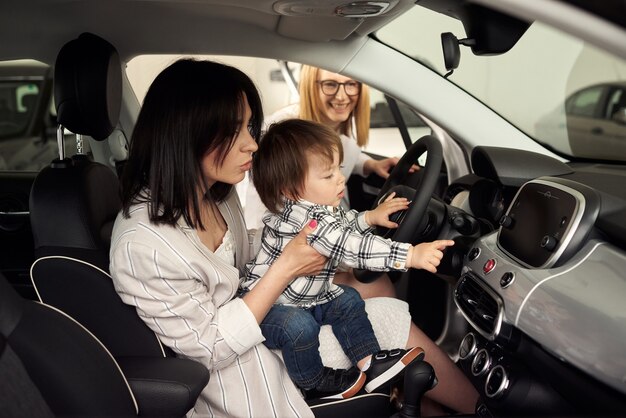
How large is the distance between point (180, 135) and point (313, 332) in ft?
1.82

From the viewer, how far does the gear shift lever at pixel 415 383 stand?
160 centimetres

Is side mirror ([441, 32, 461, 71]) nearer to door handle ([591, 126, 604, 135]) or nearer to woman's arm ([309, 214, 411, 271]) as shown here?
woman's arm ([309, 214, 411, 271])

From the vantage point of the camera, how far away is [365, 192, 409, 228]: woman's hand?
69.9 inches

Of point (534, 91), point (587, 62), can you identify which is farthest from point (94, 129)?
point (534, 91)

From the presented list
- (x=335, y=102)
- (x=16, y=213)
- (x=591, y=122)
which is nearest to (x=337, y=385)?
(x=335, y=102)

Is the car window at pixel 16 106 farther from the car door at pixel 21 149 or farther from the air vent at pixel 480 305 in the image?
the air vent at pixel 480 305

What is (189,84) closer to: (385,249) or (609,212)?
(385,249)

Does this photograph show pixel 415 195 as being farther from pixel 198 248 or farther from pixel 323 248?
pixel 198 248

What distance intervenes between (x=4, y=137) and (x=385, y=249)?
2499 millimetres

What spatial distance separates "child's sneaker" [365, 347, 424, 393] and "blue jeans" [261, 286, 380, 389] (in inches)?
1.3

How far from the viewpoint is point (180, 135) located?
56.4 inches

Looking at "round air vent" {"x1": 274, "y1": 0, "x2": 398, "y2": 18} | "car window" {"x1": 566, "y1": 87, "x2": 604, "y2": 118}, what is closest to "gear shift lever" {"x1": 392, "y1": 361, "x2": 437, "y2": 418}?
"round air vent" {"x1": 274, "y1": 0, "x2": 398, "y2": 18}

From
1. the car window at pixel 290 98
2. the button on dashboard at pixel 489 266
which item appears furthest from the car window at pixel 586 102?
the button on dashboard at pixel 489 266

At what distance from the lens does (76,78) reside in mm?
1478
